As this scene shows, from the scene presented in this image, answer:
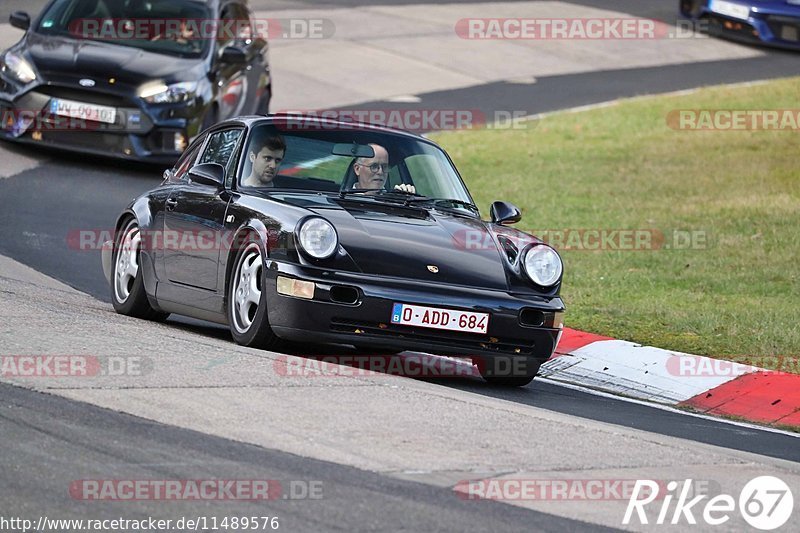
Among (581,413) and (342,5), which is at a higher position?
(342,5)

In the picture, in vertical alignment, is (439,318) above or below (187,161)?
below

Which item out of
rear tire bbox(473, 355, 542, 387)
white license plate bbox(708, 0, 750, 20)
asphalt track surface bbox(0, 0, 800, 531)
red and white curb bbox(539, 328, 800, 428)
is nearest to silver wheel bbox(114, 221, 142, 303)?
asphalt track surface bbox(0, 0, 800, 531)

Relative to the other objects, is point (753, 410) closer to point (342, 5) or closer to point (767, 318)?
point (767, 318)

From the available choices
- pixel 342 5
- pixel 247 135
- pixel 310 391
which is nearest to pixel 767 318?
pixel 247 135

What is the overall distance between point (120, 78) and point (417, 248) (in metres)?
8.04

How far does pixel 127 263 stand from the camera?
10180 mm

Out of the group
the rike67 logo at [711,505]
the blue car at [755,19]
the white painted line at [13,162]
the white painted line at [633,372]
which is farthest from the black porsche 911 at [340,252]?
the blue car at [755,19]

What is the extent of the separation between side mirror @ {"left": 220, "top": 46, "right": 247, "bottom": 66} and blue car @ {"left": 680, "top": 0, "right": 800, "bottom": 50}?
11.3 m

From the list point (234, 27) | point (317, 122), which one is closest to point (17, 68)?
point (234, 27)

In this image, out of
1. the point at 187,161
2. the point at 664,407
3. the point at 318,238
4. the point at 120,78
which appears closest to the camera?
the point at 318,238

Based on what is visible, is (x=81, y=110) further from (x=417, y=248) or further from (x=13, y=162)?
(x=417, y=248)

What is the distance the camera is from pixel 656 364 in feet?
32.4

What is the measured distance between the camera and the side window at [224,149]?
936cm

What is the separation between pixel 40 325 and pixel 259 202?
4.65 feet
